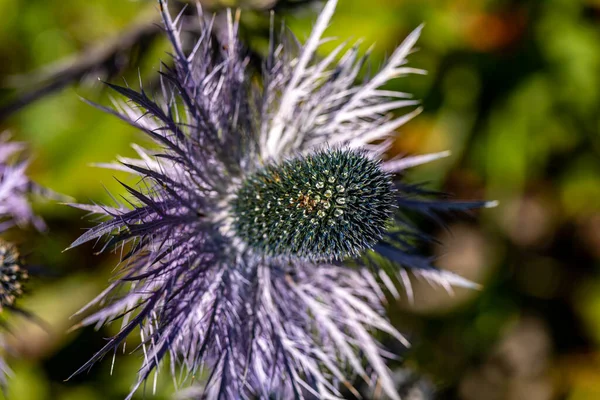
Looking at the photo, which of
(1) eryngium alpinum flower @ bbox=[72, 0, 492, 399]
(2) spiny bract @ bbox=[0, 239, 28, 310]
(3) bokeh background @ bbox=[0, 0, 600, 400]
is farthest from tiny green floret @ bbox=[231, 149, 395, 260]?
A: (3) bokeh background @ bbox=[0, 0, 600, 400]

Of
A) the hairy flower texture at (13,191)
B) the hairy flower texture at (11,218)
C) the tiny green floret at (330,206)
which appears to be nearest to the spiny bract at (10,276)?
the hairy flower texture at (11,218)

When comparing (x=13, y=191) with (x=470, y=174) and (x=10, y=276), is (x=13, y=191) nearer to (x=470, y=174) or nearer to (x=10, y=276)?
(x=10, y=276)

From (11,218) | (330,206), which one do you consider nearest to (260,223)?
(330,206)

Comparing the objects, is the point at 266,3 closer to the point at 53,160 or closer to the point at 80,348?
the point at 53,160

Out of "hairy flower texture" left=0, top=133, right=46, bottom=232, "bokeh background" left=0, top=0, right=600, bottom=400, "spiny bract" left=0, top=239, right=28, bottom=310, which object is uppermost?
"hairy flower texture" left=0, top=133, right=46, bottom=232

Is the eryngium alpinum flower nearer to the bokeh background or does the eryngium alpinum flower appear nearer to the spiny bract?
the spiny bract

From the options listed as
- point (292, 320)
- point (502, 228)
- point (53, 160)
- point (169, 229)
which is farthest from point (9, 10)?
point (502, 228)
